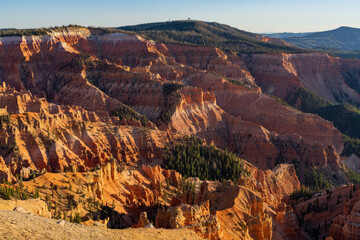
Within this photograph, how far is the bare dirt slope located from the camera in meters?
20.8

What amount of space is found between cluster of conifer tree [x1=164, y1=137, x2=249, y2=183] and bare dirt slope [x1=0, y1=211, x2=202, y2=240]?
3957 centimetres

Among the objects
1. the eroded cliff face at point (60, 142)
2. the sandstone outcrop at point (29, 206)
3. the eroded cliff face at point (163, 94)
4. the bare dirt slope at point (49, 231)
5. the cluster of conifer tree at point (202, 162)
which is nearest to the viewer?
the bare dirt slope at point (49, 231)

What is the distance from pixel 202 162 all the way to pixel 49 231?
49060 millimetres

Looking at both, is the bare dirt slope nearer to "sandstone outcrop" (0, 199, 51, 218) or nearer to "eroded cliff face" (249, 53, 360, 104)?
"sandstone outcrop" (0, 199, 51, 218)

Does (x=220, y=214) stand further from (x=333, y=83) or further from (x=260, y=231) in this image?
(x=333, y=83)

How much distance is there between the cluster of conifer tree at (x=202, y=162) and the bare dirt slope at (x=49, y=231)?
1558 inches

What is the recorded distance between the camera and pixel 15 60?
12662cm

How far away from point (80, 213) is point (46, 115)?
28161mm

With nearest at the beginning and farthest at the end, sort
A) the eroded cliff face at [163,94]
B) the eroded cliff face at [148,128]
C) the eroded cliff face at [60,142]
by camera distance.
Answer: the eroded cliff face at [148,128]
the eroded cliff face at [60,142]
the eroded cliff face at [163,94]

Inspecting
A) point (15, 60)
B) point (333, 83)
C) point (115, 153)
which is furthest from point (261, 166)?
point (333, 83)

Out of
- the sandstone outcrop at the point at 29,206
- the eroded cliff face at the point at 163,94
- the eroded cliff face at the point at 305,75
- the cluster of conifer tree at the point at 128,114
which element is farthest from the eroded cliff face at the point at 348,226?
the eroded cliff face at the point at 305,75

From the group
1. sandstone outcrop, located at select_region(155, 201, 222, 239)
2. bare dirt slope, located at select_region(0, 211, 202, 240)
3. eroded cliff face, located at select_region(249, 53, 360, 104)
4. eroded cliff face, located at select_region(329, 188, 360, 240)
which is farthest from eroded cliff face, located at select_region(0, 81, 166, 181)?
eroded cliff face, located at select_region(249, 53, 360, 104)

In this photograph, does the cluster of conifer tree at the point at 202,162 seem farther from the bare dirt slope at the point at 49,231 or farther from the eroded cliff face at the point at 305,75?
the eroded cliff face at the point at 305,75

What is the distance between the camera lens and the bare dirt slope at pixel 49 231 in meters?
20.8
